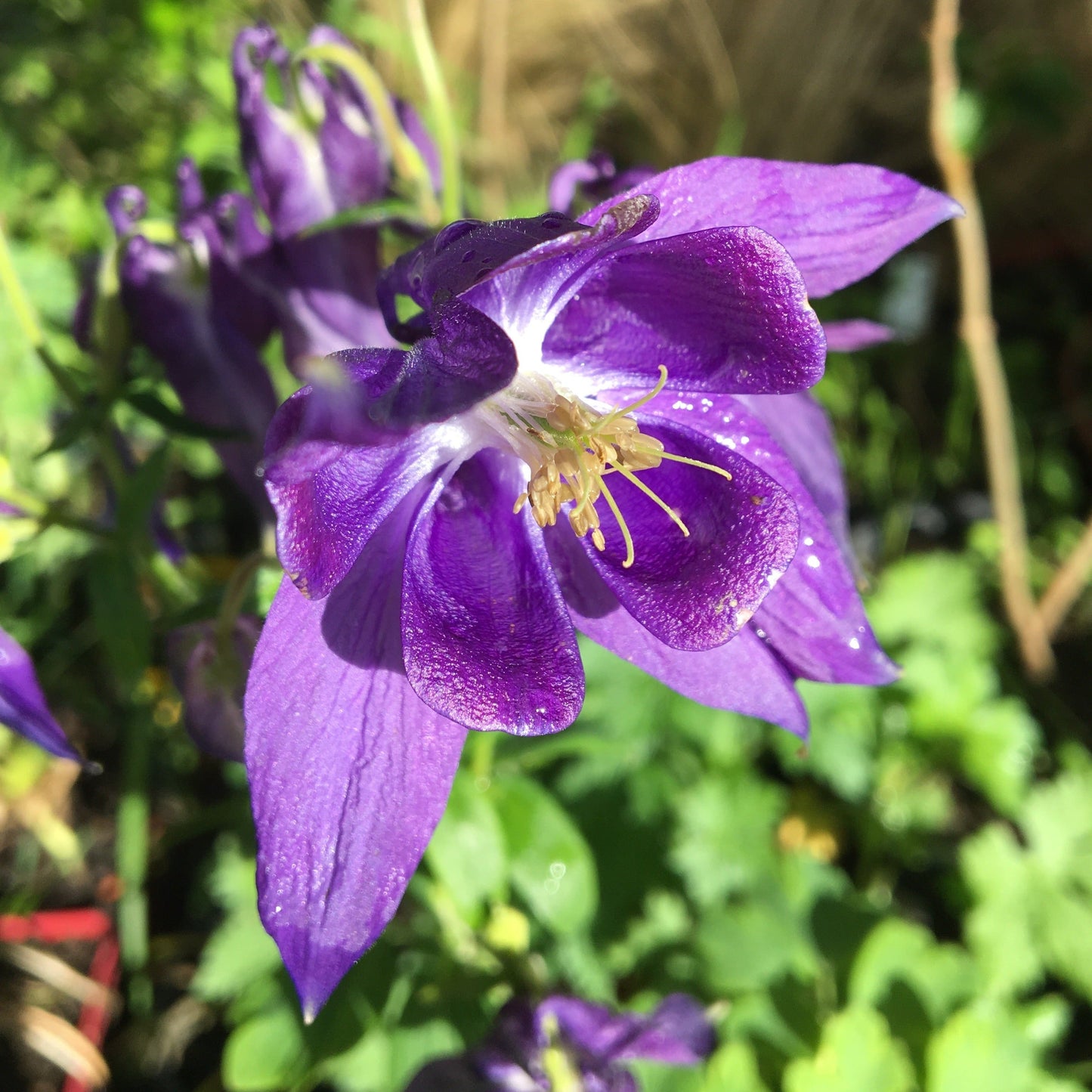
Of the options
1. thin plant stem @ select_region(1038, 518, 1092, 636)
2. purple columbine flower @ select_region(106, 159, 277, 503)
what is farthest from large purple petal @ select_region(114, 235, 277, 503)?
thin plant stem @ select_region(1038, 518, 1092, 636)

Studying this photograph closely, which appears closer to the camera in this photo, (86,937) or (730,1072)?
(730,1072)

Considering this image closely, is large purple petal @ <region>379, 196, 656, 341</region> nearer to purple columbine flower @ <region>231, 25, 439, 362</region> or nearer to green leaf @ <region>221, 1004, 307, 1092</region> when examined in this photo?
purple columbine flower @ <region>231, 25, 439, 362</region>

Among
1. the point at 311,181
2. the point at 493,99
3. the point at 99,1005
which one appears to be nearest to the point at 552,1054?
the point at 311,181

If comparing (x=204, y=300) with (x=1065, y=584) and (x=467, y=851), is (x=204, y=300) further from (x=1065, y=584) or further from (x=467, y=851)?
(x=1065, y=584)

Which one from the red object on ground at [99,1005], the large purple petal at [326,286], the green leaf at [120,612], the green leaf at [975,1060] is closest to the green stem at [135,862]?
the red object on ground at [99,1005]

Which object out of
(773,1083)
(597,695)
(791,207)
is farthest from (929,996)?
(791,207)
